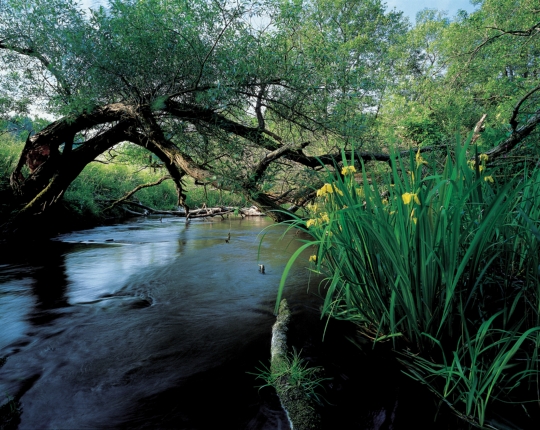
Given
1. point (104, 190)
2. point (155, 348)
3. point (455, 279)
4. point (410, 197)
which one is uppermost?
point (104, 190)

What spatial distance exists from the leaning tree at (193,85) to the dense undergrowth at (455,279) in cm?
225

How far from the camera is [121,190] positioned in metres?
12.2

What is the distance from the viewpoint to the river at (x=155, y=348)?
1.57 m

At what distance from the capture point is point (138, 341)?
2414 millimetres

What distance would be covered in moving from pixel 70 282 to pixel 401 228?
14.8 feet

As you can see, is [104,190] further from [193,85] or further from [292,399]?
[292,399]

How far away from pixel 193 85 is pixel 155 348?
3963 millimetres

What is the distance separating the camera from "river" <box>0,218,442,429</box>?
61.9 inches

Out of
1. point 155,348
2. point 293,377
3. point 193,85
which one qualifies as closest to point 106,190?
point 193,85

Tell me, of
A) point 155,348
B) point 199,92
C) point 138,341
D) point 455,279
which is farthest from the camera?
point 199,92

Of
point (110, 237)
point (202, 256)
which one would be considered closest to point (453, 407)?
point (202, 256)

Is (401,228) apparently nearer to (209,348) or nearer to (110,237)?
(209,348)

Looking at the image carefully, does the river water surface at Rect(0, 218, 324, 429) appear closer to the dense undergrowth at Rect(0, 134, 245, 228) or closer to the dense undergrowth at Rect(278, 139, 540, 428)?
the dense undergrowth at Rect(278, 139, 540, 428)

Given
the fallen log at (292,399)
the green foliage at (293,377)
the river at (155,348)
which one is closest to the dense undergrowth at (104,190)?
the river at (155,348)
